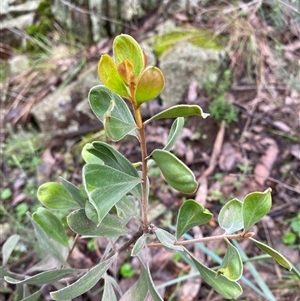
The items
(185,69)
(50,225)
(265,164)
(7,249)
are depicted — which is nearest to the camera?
(50,225)

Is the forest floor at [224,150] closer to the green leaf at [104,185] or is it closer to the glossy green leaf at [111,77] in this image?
the green leaf at [104,185]

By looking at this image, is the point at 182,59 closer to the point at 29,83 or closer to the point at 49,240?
the point at 29,83

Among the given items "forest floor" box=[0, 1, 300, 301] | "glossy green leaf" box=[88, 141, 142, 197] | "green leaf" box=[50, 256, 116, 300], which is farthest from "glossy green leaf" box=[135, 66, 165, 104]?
"forest floor" box=[0, 1, 300, 301]

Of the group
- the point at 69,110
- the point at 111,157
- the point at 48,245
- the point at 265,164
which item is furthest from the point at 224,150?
the point at 111,157

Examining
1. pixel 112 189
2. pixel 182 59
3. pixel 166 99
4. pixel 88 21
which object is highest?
pixel 112 189

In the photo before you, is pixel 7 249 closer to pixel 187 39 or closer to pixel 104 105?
pixel 104 105

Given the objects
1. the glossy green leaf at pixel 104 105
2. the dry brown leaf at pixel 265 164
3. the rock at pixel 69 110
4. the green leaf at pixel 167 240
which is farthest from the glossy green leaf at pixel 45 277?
the rock at pixel 69 110

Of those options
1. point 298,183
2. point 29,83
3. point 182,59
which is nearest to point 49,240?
point 298,183
